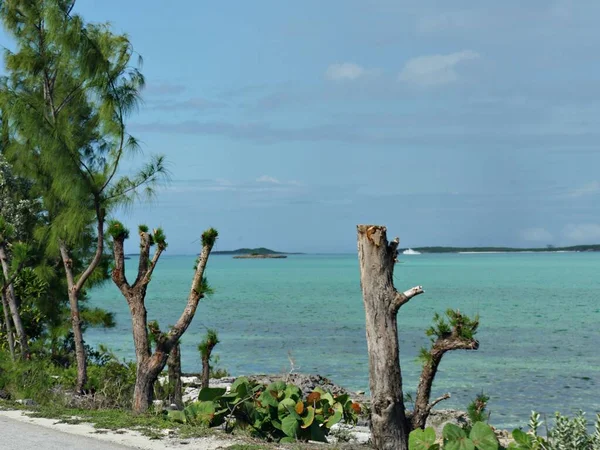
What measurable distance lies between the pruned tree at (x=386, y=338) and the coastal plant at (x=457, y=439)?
0.82 meters

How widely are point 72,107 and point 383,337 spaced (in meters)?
8.55

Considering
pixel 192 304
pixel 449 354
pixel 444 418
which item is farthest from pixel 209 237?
pixel 449 354

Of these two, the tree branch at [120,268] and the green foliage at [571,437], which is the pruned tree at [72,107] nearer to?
the tree branch at [120,268]

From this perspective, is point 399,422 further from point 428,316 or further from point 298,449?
point 428,316

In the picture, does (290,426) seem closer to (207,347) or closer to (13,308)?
(207,347)

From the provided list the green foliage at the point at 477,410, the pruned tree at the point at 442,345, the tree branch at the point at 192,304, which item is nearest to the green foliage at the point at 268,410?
the pruned tree at the point at 442,345

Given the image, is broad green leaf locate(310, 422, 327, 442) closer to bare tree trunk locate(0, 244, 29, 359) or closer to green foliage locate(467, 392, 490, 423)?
green foliage locate(467, 392, 490, 423)

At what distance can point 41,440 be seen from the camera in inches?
377

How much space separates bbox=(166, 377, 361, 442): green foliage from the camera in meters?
10.5

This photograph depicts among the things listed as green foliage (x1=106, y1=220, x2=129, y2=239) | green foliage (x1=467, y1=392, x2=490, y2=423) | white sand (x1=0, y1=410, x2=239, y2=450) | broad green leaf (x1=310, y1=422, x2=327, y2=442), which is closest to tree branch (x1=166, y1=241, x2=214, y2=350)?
green foliage (x1=106, y1=220, x2=129, y2=239)

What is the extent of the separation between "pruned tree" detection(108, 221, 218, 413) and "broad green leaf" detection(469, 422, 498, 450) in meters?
4.88

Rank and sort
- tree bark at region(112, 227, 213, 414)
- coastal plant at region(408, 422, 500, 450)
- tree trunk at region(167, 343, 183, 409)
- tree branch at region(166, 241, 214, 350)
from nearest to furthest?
coastal plant at region(408, 422, 500, 450)
tree bark at region(112, 227, 213, 414)
tree branch at region(166, 241, 214, 350)
tree trunk at region(167, 343, 183, 409)

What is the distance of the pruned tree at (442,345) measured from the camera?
10.0 meters

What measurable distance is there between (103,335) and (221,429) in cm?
2841
